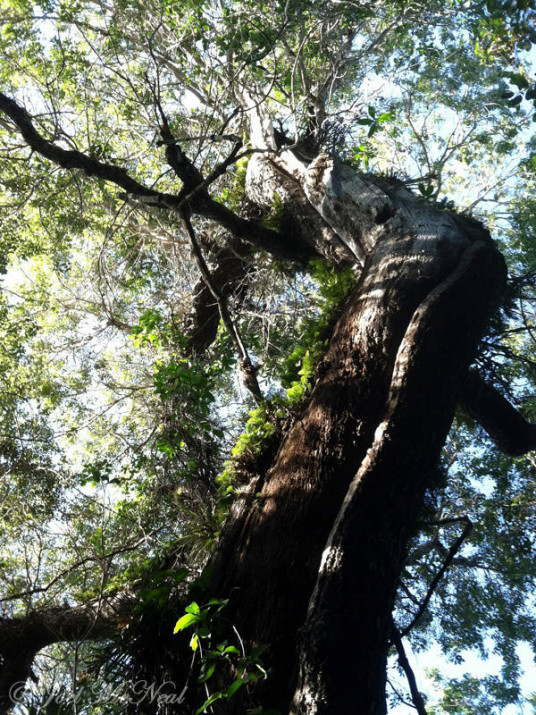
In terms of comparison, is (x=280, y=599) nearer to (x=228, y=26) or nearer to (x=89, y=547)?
(x=89, y=547)

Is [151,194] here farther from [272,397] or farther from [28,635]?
[28,635]

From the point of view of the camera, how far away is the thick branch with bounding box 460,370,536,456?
4996 mm

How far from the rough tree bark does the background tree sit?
1cm

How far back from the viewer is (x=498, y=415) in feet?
16.5

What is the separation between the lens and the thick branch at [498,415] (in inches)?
197

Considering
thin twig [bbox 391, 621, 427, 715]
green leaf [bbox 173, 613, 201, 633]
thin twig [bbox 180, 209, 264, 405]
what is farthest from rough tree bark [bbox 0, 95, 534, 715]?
thin twig [bbox 391, 621, 427, 715]

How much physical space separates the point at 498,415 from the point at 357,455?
2.62 metres

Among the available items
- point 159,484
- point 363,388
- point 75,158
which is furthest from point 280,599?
point 75,158

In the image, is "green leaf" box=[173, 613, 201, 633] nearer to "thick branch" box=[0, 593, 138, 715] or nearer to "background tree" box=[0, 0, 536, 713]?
"background tree" box=[0, 0, 536, 713]

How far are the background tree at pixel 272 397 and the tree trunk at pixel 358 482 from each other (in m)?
0.01

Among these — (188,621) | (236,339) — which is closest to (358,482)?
(188,621)

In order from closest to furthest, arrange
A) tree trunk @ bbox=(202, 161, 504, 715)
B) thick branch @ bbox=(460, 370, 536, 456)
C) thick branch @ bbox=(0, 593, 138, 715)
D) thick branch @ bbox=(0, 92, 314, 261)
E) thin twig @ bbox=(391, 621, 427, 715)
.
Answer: tree trunk @ bbox=(202, 161, 504, 715)
thin twig @ bbox=(391, 621, 427, 715)
thick branch @ bbox=(0, 92, 314, 261)
thick branch @ bbox=(0, 593, 138, 715)
thick branch @ bbox=(460, 370, 536, 456)

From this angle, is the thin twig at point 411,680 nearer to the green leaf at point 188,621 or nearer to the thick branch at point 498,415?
the green leaf at point 188,621

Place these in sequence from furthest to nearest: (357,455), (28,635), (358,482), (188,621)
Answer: (28,635)
(357,455)
(358,482)
(188,621)
